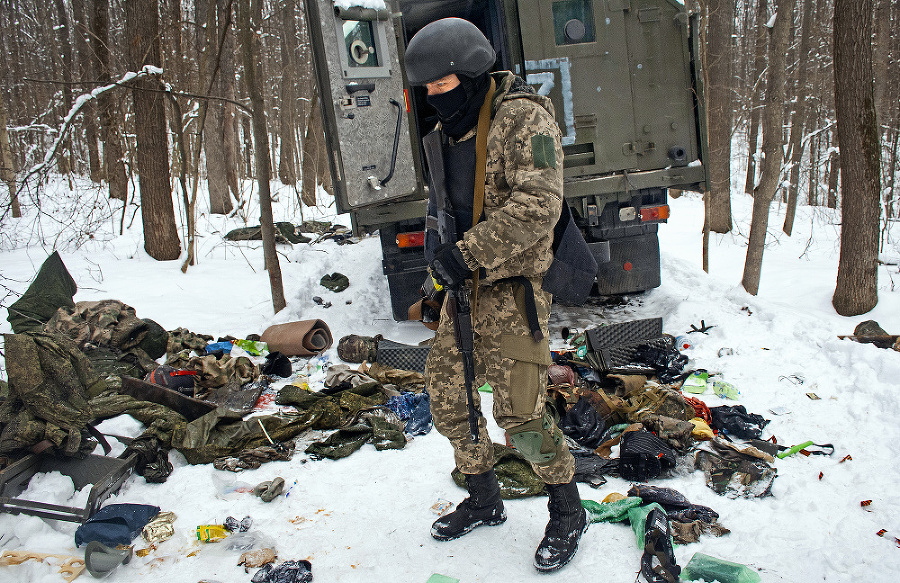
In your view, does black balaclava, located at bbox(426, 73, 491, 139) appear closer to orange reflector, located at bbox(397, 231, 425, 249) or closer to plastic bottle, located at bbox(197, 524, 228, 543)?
plastic bottle, located at bbox(197, 524, 228, 543)

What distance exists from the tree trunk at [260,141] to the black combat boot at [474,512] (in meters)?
3.72

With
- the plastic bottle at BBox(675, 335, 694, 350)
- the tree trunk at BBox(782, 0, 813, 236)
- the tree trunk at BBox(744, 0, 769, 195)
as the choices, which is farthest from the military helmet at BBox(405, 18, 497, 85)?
the tree trunk at BBox(782, 0, 813, 236)

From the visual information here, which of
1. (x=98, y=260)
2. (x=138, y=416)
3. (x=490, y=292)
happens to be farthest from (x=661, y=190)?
(x=98, y=260)

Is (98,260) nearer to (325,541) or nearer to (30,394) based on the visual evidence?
(30,394)

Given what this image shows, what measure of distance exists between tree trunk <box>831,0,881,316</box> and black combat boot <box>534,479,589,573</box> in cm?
508

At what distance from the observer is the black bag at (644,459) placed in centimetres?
291

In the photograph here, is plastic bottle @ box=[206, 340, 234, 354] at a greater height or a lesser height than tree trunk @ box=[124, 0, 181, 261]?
lesser

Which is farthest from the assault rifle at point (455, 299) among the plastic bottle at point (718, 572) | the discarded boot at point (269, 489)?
the discarded boot at point (269, 489)

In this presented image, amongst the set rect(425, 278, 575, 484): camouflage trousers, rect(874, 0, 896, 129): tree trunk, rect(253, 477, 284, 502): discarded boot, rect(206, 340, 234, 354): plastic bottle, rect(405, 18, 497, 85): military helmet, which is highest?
rect(874, 0, 896, 129): tree trunk

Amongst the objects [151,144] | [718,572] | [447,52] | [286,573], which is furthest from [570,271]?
[151,144]

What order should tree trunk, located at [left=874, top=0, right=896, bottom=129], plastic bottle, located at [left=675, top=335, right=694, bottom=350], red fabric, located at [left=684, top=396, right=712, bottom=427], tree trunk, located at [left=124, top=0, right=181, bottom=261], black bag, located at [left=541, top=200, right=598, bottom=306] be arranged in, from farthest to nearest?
1. tree trunk, located at [left=874, top=0, right=896, bottom=129]
2. tree trunk, located at [left=124, top=0, right=181, bottom=261]
3. plastic bottle, located at [left=675, top=335, right=694, bottom=350]
4. red fabric, located at [left=684, top=396, right=712, bottom=427]
5. black bag, located at [left=541, top=200, right=598, bottom=306]

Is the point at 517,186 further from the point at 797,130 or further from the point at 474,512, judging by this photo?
the point at 797,130

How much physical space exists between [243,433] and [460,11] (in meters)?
4.64

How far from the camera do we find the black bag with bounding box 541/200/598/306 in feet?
7.82
